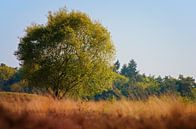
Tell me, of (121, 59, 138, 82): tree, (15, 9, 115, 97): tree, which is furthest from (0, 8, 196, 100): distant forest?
(121, 59, 138, 82): tree

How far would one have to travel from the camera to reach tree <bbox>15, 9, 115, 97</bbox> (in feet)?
137

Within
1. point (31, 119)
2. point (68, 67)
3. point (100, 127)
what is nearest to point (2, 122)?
point (31, 119)

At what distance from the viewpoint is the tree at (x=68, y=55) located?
137 ft

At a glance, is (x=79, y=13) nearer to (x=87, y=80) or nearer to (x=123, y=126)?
(x=87, y=80)

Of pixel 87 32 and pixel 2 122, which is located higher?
pixel 87 32

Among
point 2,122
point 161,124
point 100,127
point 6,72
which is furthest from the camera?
point 6,72

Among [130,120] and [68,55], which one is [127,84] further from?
[130,120]

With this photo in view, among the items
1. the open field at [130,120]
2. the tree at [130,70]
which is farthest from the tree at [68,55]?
the tree at [130,70]

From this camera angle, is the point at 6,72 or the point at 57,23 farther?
the point at 6,72

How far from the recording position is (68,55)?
137ft

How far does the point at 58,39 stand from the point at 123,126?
3278 cm

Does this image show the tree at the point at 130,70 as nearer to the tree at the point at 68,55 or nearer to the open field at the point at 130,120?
the tree at the point at 68,55

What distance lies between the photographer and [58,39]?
41938 millimetres

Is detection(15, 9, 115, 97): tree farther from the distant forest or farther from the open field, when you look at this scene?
the open field
